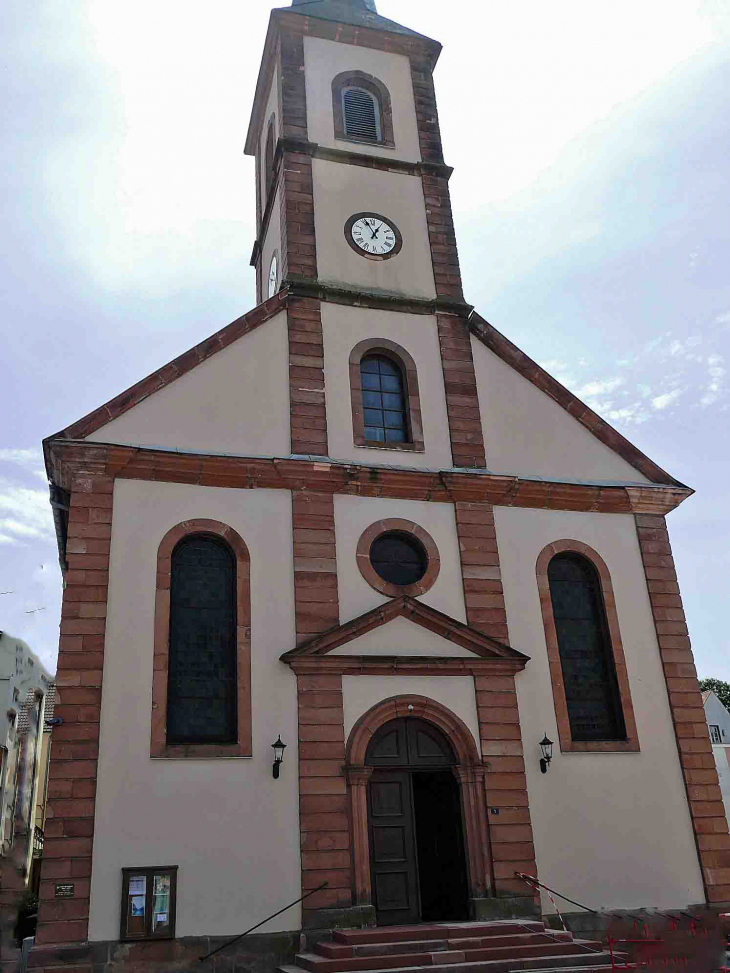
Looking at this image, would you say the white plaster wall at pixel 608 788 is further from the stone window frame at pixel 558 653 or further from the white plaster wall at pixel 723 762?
the white plaster wall at pixel 723 762

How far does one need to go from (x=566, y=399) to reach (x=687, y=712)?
627 cm

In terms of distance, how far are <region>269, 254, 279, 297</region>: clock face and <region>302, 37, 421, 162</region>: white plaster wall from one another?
2723 millimetres

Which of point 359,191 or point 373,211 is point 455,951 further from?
point 359,191

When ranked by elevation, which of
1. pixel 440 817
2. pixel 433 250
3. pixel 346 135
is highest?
pixel 346 135

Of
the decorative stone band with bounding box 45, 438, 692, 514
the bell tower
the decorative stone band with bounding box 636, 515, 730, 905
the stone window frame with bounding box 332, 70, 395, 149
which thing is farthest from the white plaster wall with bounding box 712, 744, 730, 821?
the stone window frame with bounding box 332, 70, 395, 149

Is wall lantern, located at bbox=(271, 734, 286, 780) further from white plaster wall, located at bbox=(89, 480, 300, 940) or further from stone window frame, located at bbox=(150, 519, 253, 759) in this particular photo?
stone window frame, located at bbox=(150, 519, 253, 759)

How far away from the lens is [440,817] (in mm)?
14547

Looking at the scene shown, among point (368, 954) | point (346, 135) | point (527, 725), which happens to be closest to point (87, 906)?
point (368, 954)

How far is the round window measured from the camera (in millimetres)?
15641

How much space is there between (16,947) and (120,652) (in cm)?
556

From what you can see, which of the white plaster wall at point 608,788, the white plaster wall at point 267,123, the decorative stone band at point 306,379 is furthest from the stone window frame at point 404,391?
the white plaster wall at point 267,123

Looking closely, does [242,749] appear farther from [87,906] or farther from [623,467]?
[623,467]

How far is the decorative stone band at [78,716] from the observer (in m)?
12.1

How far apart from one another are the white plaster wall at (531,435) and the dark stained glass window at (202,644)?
5.54 metres
